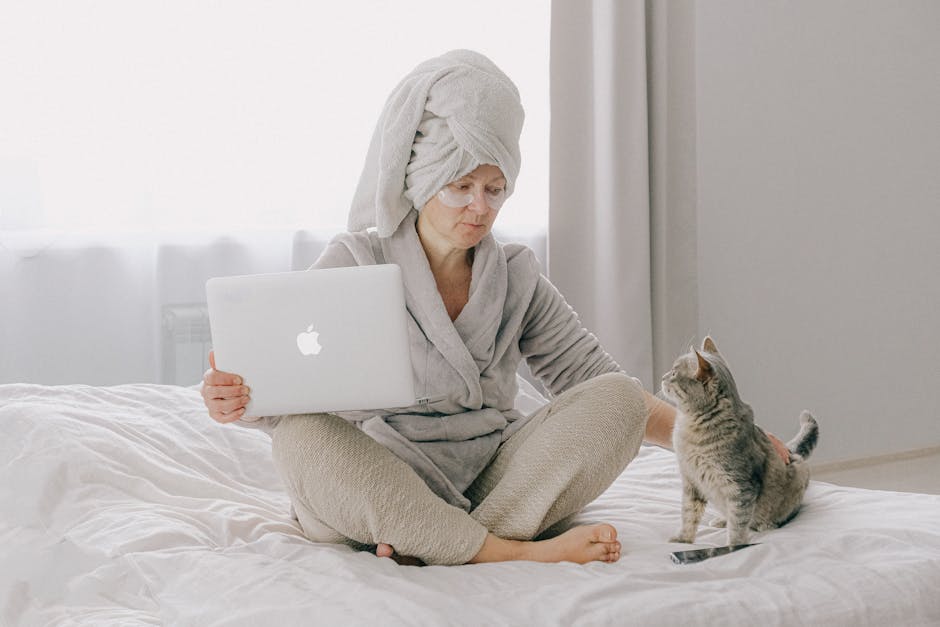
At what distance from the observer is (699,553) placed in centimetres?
140

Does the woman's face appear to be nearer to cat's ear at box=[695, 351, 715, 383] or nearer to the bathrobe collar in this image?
the bathrobe collar

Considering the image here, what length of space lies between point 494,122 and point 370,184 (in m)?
0.27

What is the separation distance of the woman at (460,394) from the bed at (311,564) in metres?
0.07

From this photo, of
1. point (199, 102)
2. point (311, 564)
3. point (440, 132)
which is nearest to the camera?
point (311, 564)

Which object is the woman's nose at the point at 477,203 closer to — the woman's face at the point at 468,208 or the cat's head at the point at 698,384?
the woman's face at the point at 468,208

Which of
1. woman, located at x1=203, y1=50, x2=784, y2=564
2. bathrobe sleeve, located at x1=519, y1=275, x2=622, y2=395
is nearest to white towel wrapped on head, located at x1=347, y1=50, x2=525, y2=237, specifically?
woman, located at x1=203, y1=50, x2=784, y2=564

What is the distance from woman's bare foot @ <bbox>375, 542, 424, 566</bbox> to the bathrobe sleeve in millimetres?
538

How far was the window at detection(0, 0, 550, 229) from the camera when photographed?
2.53 meters

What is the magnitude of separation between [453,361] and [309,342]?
356 millimetres

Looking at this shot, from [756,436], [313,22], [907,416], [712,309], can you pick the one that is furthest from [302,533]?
[907,416]

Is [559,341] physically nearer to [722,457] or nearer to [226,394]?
[722,457]

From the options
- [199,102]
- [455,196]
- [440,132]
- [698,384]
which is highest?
[199,102]

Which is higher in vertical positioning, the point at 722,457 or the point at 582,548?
the point at 722,457

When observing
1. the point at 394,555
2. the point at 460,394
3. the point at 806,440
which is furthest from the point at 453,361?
the point at 806,440
